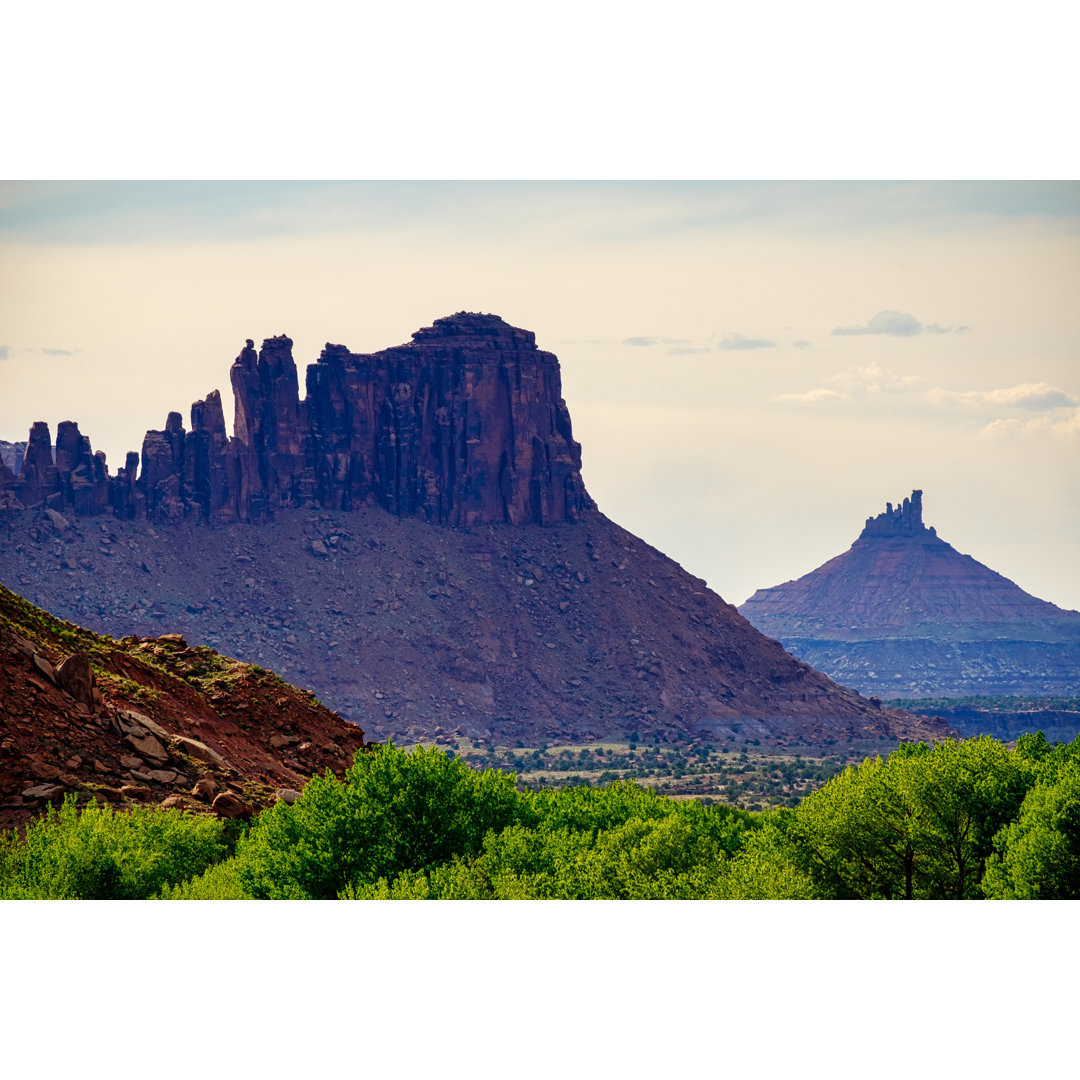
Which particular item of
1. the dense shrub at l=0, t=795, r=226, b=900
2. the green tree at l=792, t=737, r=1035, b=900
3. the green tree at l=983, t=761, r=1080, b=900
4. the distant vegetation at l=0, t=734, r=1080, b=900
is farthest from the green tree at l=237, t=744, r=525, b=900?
the green tree at l=983, t=761, r=1080, b=900

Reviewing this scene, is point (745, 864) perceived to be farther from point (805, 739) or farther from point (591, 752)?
point (805, 739)

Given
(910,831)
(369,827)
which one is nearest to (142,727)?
(369,827)

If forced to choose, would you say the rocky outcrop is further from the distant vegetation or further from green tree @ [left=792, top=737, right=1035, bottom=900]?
green tree @ [left=792, top=737, right=1035, bottom=900]

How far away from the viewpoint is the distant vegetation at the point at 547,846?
4738 centimetres

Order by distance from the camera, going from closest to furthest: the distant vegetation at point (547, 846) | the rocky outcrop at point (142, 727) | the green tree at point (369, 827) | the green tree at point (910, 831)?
the distant vegetation at point (547, 846) → the green tree at point (369, 827) → the rocky outcrop at point (142, 727) → the green tree at point (910, 831)

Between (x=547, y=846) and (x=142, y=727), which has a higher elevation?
(x=142, y=727)

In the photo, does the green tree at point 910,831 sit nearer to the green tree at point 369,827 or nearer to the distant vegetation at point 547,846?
the distant vegetation at point 547,846

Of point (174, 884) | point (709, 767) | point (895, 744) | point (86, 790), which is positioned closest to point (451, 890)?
point (174, 884)

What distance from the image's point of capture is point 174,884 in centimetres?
4906

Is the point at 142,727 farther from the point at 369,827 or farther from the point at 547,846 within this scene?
the point at 547,846

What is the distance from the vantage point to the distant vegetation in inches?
1865

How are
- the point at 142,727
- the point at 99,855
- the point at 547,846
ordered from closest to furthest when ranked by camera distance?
the point at 99,855 → the point at 547,846 → the point at 142,727

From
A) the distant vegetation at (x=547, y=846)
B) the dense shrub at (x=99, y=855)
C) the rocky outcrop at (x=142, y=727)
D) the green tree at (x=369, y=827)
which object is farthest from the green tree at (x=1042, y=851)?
the dense shrub at (x=99, y=855)

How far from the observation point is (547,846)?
172 ft
